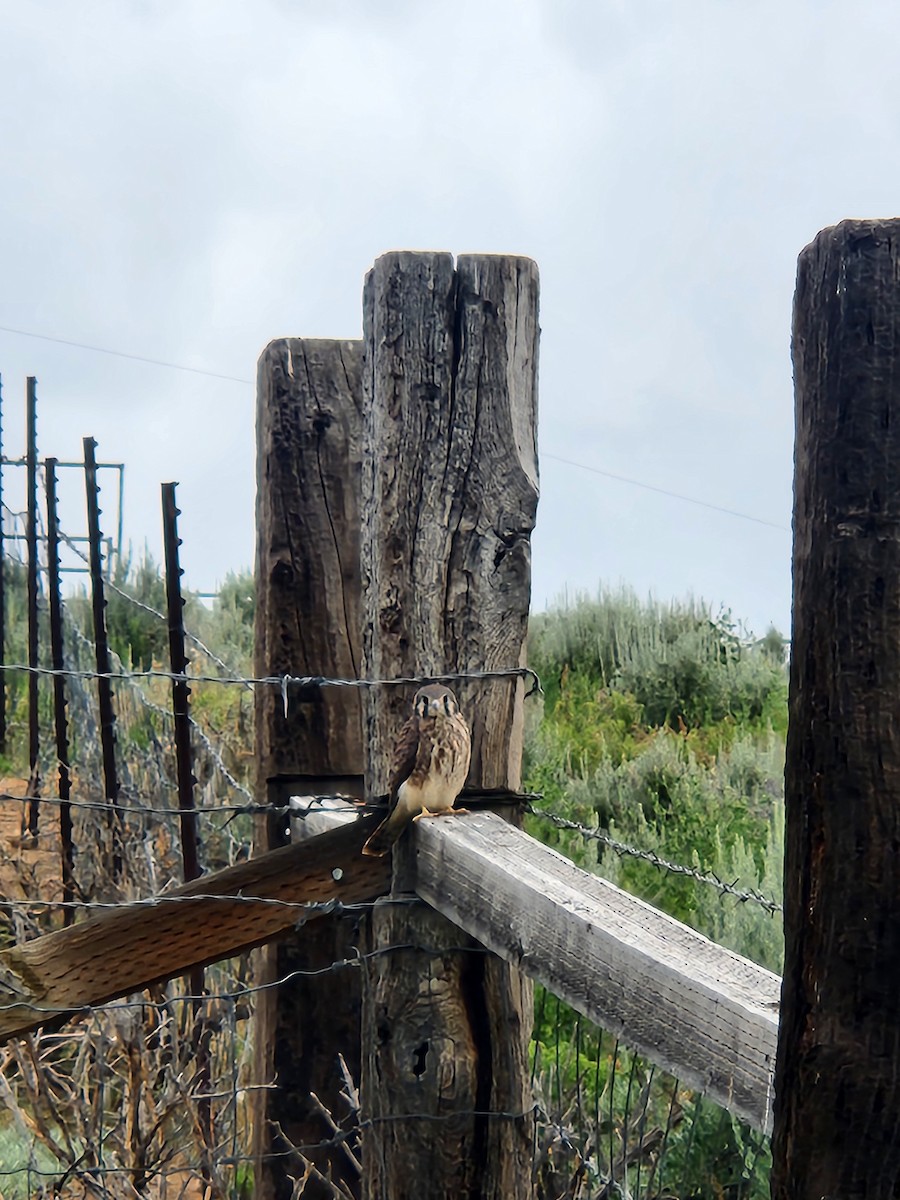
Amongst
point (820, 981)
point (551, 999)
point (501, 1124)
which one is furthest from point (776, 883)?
point (820, 981)

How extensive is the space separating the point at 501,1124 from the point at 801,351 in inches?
71.2

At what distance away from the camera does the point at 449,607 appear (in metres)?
2.77

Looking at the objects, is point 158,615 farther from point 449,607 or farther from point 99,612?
point 449,607

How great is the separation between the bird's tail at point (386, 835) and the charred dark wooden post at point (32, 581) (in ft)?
18.0

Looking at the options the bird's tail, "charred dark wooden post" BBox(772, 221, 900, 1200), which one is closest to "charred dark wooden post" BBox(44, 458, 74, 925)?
the bird's tail

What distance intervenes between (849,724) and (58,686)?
21.8 feet

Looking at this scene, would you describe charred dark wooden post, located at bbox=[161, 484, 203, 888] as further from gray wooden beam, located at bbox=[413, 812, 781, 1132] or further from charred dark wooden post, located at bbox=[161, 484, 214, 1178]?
gray wooden beam, located at bbox=[413, 812, 781, 1132]

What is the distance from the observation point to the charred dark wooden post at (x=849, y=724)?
4.96 ft

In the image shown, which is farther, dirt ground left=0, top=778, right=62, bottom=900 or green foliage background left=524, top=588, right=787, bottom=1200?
dirt ground left=0, top=778, right=62, bottom=900

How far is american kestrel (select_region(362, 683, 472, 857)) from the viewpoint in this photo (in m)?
2.68

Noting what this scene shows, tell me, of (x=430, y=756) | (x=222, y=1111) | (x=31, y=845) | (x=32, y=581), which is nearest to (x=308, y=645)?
(x=430, y=756)

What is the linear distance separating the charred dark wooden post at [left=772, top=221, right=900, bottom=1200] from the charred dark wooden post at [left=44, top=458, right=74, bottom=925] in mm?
5156

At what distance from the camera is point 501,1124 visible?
2.82 meters

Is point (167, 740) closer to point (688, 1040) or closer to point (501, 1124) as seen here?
point (501, 1124)
